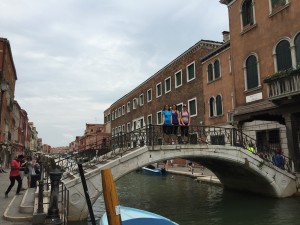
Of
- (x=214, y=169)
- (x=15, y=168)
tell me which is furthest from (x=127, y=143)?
(x=214, y=169)

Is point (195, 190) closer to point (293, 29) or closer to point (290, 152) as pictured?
point (290, 152)

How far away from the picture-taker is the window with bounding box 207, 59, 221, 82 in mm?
22055

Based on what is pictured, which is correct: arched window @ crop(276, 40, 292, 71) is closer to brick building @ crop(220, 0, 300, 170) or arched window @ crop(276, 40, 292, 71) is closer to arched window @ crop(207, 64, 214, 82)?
brick building @ crop(220, 0, 300, 170)

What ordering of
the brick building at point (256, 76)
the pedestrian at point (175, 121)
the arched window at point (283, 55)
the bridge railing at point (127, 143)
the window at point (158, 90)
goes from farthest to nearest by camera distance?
1. the window at point (158, 90)
2. the arched window at point (283, 55)
3. the brick building at point (256, 76)
4. the pedestrian at point (175, 121)
5. the bridge railing at point (127, 143)

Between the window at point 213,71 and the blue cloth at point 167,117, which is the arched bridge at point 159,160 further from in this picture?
the window at point 213,71

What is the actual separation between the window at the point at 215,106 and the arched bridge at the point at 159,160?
7.64m

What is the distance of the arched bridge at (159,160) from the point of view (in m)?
9.98

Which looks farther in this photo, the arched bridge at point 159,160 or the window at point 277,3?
the window at point 277,3

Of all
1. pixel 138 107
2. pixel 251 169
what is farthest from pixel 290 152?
pixel 138 107

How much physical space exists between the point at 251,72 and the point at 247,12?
334 centimetres

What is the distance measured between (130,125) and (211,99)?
766 inches

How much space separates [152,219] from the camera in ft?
20.3

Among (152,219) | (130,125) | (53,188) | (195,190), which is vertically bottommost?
(195,190)

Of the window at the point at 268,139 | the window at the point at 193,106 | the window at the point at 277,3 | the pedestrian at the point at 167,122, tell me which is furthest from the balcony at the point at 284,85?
the window at the point at 193,106
